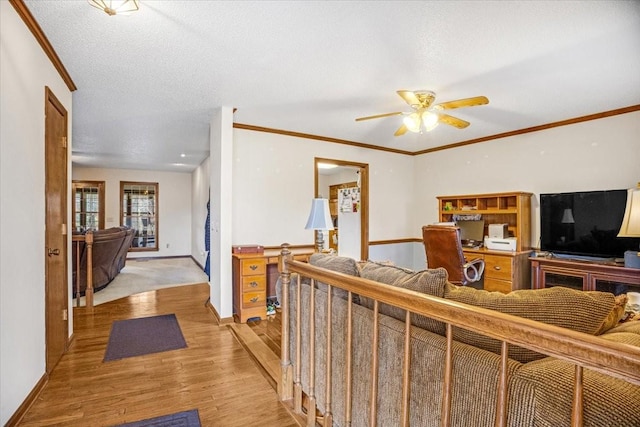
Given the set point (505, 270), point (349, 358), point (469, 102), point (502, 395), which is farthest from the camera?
point (505, 270)

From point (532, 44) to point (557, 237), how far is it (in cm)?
276

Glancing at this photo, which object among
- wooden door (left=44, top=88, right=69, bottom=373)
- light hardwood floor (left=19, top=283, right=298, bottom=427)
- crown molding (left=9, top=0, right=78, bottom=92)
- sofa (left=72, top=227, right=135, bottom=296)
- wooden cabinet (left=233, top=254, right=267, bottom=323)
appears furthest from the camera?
sofa (left=72, top=227, right=135, bottom=296)

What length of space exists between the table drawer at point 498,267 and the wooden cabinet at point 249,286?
2.94 metres

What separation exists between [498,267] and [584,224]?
1.06 metres

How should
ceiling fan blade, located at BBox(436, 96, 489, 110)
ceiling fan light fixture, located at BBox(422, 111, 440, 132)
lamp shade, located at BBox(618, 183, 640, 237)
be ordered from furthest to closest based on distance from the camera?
1. ceiling fan light fixture, located at BBox(422, 111, 440, 132)
2. ceiling fan blade, located at BBox(436, 96, 489, 110)
3. lamp shade, located at BBox(618, 183, 640, 237)

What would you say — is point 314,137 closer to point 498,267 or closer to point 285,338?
point 498,267

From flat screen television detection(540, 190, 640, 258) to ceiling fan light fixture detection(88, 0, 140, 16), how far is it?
4.66 meters

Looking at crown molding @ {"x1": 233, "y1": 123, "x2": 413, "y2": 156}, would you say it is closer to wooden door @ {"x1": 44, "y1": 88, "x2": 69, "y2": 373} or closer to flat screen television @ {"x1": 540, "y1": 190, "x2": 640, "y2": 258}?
wooden door @ {"x1": 44, "y1": 88, "x2": 69, "y2": 373}

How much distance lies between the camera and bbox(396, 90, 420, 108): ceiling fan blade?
2.73 metres

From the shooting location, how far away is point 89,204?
8.29 metres

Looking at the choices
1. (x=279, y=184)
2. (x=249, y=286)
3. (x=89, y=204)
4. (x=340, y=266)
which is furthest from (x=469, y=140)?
(x=89, y=204)

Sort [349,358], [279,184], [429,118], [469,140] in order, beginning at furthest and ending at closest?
1. [469,140]
2. [279,184]
3. [429,118]
4. [349,358]

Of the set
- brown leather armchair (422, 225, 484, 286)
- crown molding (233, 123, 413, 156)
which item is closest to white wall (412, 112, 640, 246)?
crown molding (233, 123, 413, 156)

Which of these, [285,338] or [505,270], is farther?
[505,270]
